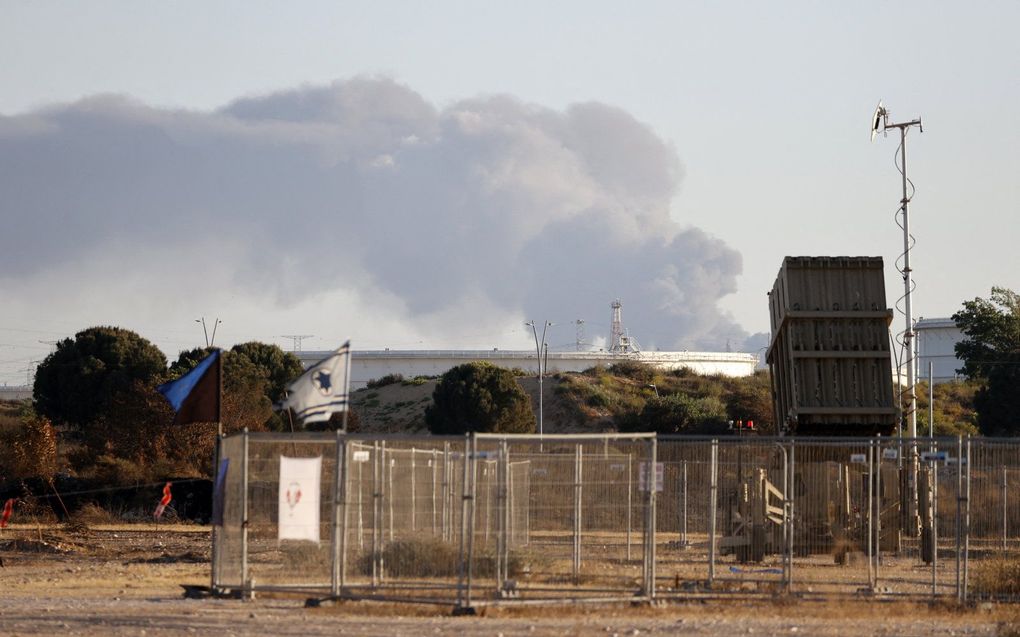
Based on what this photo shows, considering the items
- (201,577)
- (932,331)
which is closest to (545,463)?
(201,577)

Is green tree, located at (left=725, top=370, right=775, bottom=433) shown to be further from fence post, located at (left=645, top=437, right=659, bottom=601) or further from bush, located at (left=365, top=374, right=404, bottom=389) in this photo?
fence post, located at (left=645, top=437, right=659, bottom=601)

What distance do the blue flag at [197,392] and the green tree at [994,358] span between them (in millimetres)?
54546

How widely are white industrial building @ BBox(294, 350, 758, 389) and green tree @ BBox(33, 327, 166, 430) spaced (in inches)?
1097

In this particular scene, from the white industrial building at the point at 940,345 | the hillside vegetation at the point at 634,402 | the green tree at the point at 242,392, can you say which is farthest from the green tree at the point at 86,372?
the white industrial building at the point at 940,345

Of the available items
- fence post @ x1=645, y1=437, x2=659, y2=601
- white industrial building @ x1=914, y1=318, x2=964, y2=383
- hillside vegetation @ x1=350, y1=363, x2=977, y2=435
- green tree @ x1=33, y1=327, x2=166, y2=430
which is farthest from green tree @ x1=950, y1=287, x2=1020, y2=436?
fence post @ x1=645, y1=437, x2=659, y2=601

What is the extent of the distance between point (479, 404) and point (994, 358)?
29.8 metres

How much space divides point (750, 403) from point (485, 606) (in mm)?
71048

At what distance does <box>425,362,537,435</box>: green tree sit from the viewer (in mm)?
76375

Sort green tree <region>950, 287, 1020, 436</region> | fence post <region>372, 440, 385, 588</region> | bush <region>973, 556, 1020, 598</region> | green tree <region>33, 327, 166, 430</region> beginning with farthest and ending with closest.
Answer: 1. green tree <region>33, 327, 166, 430</region>
2. green tree <region>950, 287, 1020, 436</region>
3. bush <region>973, 556, 1020, 598</region>
4. fence post <region>372, 440, 385, 588</region>

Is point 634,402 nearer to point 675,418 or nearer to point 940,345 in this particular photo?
point 675,418

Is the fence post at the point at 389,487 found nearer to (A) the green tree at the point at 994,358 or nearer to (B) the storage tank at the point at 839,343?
(B) the storage tank at the point at 839,343

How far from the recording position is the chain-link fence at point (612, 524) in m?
18.8

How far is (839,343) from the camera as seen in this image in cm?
2714

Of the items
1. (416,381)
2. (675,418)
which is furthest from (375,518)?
(416,381)
